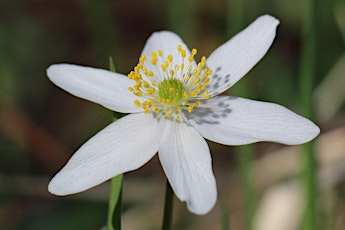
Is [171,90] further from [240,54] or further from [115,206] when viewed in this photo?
[115,206]

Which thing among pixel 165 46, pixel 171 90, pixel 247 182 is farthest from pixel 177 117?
pixel 247 182

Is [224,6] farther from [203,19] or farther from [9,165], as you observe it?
[9,165]

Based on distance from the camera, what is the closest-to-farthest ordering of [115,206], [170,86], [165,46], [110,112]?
[115,206]
[170,86]
[165,46]
[110,112]

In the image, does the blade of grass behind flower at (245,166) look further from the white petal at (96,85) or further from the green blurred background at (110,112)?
the white petal at (96,85)

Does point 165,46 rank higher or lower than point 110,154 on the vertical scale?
higher

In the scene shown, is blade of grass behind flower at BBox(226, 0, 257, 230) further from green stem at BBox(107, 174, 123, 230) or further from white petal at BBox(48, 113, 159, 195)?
green stem at BBox(107, 174, 123, 230)

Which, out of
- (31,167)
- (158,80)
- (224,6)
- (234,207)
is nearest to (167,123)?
(158,80)

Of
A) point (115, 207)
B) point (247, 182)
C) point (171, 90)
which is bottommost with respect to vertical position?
point (247, 182)
